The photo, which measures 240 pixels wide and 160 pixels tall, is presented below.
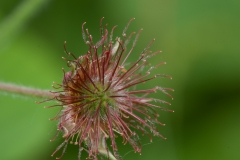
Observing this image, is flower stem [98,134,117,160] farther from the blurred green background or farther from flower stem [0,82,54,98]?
the blurred green background

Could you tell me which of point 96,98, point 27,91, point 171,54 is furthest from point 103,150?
point 171,54

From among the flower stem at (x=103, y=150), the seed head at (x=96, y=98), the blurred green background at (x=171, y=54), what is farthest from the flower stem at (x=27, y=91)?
the blurred green background at (x=171, y=54)

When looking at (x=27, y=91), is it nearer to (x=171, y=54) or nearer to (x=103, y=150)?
(x=103, y=150)

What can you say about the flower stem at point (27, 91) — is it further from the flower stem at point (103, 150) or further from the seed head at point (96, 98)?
the flower stem at point (103, 150)

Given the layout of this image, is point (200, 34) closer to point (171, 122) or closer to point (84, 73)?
point (171, 122)

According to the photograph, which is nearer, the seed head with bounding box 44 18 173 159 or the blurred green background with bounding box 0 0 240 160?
the seed head with bounding box 44 18 173 159

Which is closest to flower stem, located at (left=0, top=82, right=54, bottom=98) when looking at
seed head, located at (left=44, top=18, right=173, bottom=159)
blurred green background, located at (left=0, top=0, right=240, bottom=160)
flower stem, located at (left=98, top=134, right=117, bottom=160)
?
seed head, located at (left=44, top=18, right=173, bottom=159)

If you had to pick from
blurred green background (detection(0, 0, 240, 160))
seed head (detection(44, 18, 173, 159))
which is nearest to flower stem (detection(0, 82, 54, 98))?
seed head (detection(44, 18, 173, 159))

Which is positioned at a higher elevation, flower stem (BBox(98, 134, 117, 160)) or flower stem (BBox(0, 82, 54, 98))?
flower stem (BBox(0, 82, 54, 98))

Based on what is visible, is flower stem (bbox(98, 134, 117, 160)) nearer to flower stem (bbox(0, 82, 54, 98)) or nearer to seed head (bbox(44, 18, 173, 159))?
seed head (bbox(44, 18, 173, 159))
